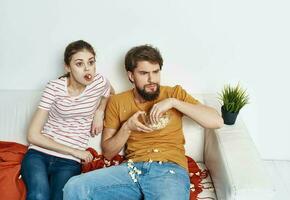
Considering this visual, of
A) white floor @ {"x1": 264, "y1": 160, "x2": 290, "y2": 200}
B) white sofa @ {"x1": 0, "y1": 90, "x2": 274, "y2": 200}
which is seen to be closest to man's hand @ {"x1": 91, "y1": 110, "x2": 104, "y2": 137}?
white sofa @ {"x1": 0, "y1": 90, "x2": 274, "y2": 200}

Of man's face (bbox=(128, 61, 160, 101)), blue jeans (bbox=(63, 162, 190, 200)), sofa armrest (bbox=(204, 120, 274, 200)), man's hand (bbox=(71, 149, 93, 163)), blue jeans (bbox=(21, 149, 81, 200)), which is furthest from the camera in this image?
man's hand (bbox=(71, 149, 93, 163))

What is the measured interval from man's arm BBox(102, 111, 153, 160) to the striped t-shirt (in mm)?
145

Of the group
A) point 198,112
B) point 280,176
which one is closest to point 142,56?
point 198,112

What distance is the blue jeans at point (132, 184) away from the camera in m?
1.73

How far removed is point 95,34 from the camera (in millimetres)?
2293

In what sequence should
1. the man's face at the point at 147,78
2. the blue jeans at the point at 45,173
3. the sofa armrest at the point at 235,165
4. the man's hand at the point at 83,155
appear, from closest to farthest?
the sofa armrest at the point at 235,165 → the blue jeans at the point at 45,173 → the man's face at the point at 147,78 → the man's hand at the point at 83,155

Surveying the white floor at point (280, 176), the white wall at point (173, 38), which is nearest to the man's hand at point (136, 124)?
the white wall at point (173, 38)

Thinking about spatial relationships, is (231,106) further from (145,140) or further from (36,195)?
(36,195)

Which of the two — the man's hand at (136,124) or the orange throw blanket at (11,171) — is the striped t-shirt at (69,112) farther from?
the man's hand at (136,124)

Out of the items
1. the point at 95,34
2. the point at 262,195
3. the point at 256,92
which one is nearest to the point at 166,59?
the point at 95,34

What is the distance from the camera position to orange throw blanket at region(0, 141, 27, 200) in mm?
1858

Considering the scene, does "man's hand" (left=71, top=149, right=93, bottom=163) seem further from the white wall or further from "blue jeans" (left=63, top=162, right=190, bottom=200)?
the white wall

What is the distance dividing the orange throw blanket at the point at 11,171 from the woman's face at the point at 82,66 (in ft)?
1.96

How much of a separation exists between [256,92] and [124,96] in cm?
92
